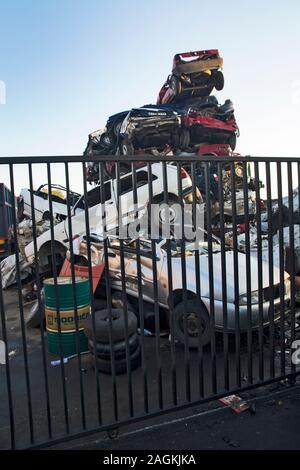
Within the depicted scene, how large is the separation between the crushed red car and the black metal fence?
5.82 metres

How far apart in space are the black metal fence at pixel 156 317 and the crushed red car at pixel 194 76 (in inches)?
229

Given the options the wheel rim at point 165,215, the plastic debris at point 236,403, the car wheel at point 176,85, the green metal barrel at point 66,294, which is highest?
the car wheel at point 176,85

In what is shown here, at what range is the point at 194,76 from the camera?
10.8 metres

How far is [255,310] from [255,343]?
31.9 inches

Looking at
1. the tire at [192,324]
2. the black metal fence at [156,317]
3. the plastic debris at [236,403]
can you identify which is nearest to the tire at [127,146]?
the black metal fence at [156,317]

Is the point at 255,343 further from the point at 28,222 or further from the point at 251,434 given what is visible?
the point at 28,222

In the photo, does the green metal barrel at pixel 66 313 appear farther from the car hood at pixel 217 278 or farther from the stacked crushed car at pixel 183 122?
the stacked crushed car at pixel 183 122

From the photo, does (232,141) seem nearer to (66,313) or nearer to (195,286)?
(195,286)

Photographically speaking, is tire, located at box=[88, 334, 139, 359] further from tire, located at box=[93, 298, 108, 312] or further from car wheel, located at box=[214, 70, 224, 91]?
car wheel, located at box=[214, 70, 224, 91]

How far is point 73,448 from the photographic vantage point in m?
2.35

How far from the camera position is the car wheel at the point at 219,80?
10953 mm

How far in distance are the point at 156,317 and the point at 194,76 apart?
10158 millimetres

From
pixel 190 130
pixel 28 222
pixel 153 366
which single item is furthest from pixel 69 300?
pixel 190 130

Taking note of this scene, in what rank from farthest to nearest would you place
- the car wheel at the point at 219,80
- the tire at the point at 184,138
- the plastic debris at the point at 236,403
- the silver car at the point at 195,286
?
the car wheel at the point at 219,80 → the tire at the point at 184,138 → the silver car at the point at 195,286 → the plastic debris at the point at 236,403
